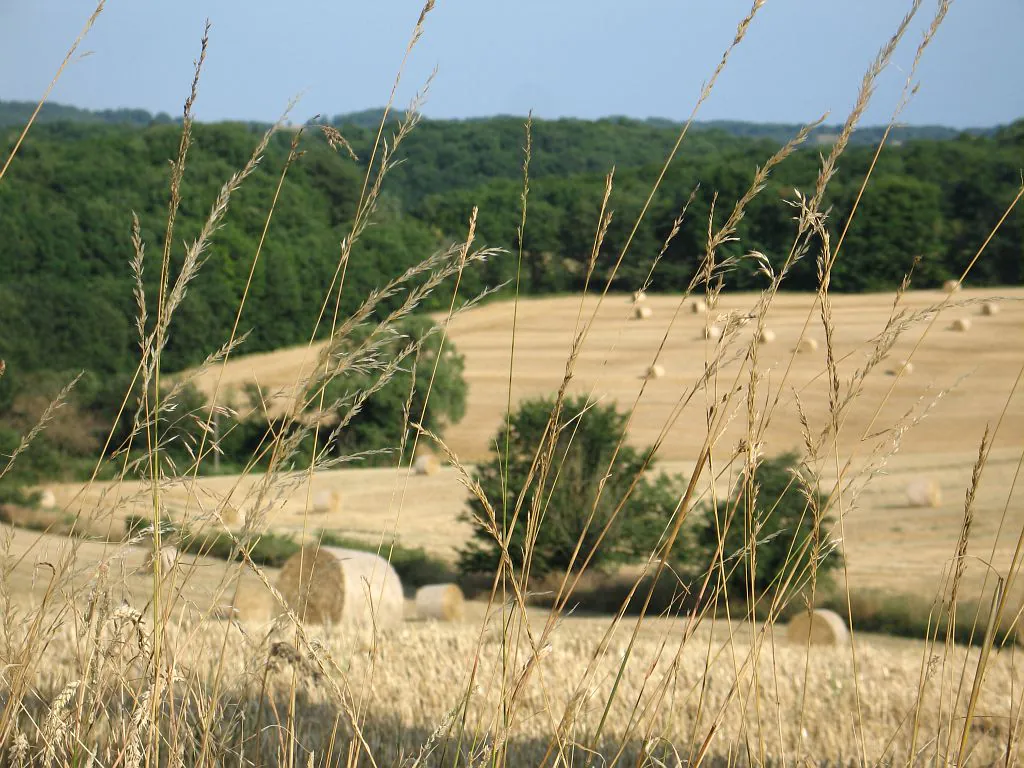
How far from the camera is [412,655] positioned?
15.8ft

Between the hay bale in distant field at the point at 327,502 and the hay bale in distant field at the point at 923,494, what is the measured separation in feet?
29.8

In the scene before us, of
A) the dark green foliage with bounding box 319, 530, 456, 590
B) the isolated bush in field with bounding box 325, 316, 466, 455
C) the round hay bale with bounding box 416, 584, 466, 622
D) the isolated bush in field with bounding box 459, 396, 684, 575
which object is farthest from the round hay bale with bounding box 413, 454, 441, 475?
the round hay bale with bounding box 416, 584, 466, 622

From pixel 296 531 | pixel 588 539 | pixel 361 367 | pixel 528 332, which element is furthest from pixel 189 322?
pixel 361 367

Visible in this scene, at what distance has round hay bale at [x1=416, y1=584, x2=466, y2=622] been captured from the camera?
31.7ft

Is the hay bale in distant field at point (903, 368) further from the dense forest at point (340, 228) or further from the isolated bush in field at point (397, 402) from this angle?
the isolated bush in field at point (397, 402)

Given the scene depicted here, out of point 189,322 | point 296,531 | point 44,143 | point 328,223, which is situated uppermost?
point 44,143

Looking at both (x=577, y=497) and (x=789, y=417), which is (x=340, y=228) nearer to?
(x=789, y=417)

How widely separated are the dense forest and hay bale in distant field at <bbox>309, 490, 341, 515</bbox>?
5453 mm

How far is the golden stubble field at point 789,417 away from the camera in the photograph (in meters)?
13.7

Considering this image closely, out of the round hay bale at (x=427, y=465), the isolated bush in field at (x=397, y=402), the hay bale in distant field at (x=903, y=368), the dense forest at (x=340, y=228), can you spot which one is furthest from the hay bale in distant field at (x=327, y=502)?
the hay bale in distant field at (x=903, y=368)

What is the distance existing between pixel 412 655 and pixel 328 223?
2747cm

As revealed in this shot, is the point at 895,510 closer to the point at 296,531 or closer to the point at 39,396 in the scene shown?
the point at 296,531

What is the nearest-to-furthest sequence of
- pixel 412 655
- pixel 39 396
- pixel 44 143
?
pixel 412 655 < pixel 39 396 < pixel 44 143

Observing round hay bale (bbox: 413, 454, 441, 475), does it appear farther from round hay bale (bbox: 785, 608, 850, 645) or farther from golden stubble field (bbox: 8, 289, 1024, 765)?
round hay bale (bbox: 785, 608, 850, 645)
